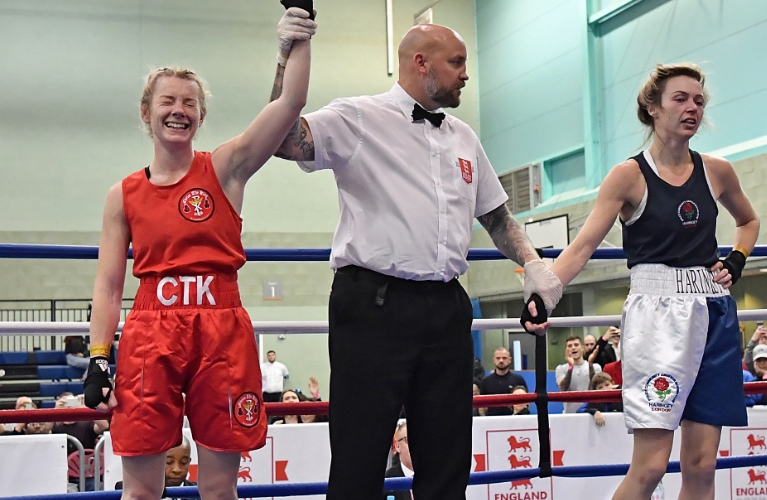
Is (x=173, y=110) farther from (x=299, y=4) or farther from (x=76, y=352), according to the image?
(x=76, y=352)

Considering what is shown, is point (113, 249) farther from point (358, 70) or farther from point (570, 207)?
point (358, 70)

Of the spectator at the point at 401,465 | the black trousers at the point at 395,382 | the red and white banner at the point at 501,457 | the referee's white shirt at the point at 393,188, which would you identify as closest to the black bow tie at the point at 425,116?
the referee's white shirt at the point at 393,188

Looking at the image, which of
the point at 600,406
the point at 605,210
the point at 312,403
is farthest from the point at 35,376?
the point at 605,210

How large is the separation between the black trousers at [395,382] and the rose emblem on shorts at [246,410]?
0.63 feet

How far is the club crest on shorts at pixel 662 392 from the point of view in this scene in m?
2.38

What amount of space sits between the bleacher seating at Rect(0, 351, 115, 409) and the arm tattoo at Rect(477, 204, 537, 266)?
28.8 ft

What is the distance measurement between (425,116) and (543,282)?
0.51m

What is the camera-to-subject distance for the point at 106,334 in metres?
2.06

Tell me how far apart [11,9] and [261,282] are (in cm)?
514

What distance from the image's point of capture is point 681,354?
7.86 ft

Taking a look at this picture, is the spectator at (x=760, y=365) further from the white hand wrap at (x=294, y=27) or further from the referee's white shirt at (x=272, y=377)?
the referee's white shirt at (x=272, y=377)

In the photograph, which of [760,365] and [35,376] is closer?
[760,365]

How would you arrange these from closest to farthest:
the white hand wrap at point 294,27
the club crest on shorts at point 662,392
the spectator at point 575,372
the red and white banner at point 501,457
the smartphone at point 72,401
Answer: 1. the white hand wrap at point 294,27
2. the club crest on shorts at point 662,392
3. the red and white banner at point 501,457
4. the smartphone at point 72,401
5. the spectator at point 575,372

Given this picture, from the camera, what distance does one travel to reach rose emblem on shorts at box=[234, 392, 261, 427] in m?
1.99
